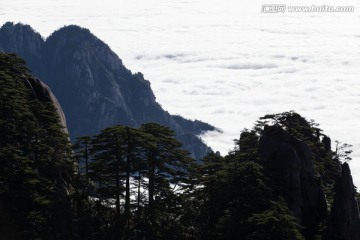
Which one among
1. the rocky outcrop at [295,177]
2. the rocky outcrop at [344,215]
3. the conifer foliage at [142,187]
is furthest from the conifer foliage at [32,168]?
the rocky outcrop at [344,215]

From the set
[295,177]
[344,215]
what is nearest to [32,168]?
[295,177]

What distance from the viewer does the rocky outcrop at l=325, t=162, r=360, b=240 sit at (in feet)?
218

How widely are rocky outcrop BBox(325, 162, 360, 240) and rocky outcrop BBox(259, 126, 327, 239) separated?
3.32 metres

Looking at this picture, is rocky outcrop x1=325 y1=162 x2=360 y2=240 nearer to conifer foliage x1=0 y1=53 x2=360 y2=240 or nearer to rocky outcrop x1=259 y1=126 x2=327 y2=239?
conifer foliage x1=0 y1=53 x2=360 y2=240

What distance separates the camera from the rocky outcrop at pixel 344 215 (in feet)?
218

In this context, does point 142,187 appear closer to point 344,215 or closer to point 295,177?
point 295,177

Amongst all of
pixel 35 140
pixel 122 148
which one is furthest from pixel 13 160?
pixel 122 148

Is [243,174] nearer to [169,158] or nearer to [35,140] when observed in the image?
[169,158]

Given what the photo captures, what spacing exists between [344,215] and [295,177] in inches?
286

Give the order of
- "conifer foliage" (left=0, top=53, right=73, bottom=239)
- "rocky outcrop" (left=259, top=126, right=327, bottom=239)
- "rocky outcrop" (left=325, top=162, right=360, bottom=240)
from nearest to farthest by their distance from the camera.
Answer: "conifer foliage" (left=0, top=53, right=73, bottom=239)
"rocky outcrop" (left=325, top=162, right=360, bottom=240)
"rocky outcrop" (left=259, top=126, right=327, bottom=239)

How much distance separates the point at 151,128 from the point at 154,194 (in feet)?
28.2

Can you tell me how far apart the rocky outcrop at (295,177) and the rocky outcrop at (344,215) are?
3.32m

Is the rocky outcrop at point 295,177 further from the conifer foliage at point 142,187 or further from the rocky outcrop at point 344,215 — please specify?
the rocky outcrop at point 344,215

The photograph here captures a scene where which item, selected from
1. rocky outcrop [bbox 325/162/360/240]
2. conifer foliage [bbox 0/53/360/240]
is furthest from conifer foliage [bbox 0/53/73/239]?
rocky outcrop [bbox 325/162/360/240]
